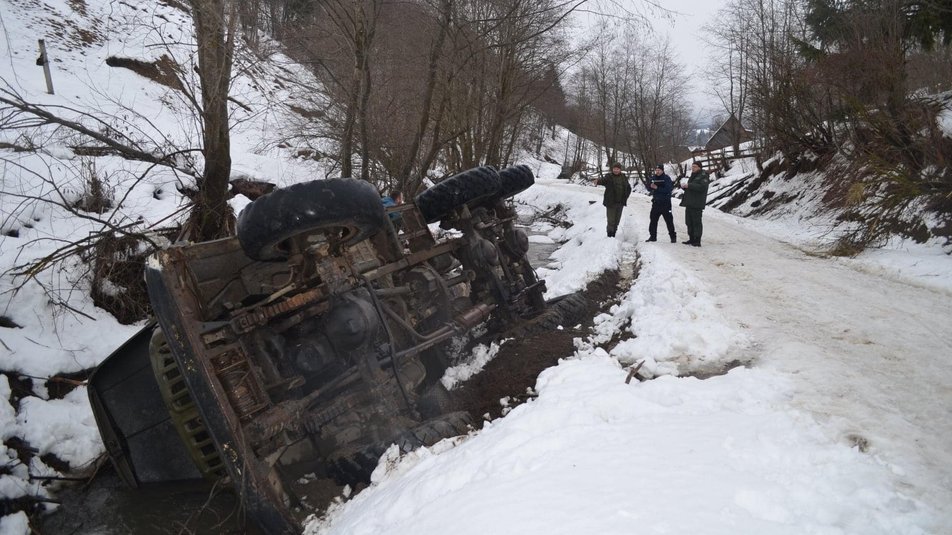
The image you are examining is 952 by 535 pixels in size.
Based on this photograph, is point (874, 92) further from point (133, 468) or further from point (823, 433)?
point (133, 468)

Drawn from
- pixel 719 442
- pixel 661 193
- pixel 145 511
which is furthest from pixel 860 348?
pixel 661 193

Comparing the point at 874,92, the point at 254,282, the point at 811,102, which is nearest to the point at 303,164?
the point at 254,282

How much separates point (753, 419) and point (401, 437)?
78.4 inches

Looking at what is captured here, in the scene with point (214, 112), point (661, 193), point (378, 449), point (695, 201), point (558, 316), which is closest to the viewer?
point (378, 449)

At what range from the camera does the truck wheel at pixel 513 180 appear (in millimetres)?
5691

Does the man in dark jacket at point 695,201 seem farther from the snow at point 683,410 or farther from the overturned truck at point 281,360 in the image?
the overturned truck at point 281,360

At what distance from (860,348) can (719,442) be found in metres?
2.06

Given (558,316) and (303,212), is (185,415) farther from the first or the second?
(558,316)

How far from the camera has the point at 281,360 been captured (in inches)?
139

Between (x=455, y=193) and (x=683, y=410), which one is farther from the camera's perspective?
(x=455, y=193)

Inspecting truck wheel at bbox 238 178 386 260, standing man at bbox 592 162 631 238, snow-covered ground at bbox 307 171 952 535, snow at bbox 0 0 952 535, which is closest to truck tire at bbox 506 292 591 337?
snow at bbox 0 0 952 535

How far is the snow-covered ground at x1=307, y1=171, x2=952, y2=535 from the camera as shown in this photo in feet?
6.39

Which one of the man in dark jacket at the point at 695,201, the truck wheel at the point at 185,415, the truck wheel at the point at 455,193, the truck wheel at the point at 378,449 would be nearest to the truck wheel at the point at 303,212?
the truck wheel at the point at 185,415

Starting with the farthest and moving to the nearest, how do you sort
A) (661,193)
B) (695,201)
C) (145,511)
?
1. (661,193)
2. (695,201)
3. (145,511)
